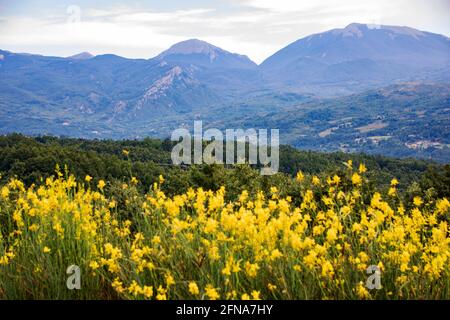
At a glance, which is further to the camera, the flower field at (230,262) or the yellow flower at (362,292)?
the flower field at (230,262)

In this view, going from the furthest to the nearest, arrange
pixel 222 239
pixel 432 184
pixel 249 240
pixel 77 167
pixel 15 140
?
pixel 15 140 < pixel 77 167 < pixel 432 184 < pixel 249 240 < pixel 222 239

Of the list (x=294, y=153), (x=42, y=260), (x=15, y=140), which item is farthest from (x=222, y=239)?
(x=294, y=153)

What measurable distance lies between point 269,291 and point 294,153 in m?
94.2

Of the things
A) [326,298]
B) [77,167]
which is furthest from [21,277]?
[77,167]

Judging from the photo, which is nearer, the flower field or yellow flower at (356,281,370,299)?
yellow flower at (356,281,370,299)

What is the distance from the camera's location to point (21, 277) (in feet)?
13.9

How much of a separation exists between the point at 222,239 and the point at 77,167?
4354 cm

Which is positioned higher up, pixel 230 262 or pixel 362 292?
pixel 230 262

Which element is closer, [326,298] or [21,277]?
[326,298]
